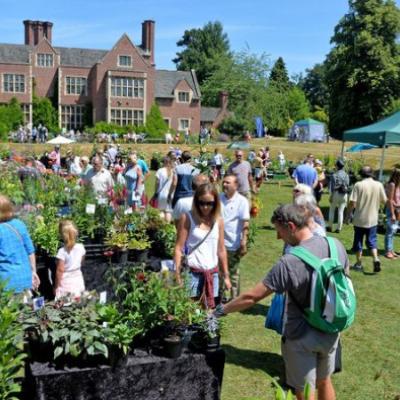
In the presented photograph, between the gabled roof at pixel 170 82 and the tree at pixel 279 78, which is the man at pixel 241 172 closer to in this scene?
the gabled roof at pixel 170 82

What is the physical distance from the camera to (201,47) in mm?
80875

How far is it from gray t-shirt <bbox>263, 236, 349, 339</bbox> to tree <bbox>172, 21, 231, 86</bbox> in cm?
7491

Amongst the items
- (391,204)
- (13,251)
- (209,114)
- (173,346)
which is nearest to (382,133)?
(391,204)

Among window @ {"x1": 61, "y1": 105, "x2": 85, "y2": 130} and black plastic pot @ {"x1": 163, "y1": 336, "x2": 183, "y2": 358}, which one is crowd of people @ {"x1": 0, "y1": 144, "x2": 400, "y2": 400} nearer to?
black plastic pot @ {"x1": 163, "y1": 336, "x2": 183, "y2": 358}

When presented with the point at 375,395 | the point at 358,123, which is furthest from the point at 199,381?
the point at 358,123

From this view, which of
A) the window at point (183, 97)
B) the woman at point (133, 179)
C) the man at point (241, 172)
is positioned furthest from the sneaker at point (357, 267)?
the window at point (183, 97)

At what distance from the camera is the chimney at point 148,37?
171 ft

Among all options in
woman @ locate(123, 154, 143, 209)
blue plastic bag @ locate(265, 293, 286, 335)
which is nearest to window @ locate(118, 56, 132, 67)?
woman @ locate(123, 154, 143, 209)

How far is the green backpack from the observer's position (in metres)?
3.20

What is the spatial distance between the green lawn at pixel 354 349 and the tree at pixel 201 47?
7131cm

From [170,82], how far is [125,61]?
5755mm

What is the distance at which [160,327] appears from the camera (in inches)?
159

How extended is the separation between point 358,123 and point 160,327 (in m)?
36.5

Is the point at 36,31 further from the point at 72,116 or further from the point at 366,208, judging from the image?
the point at 366,208
